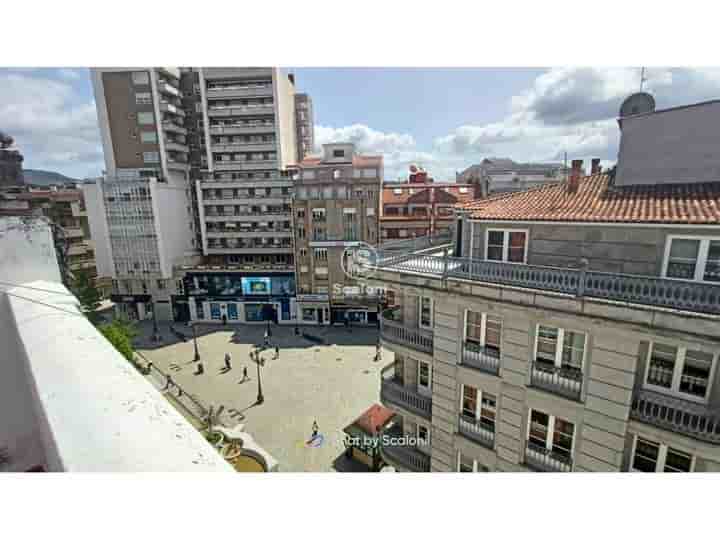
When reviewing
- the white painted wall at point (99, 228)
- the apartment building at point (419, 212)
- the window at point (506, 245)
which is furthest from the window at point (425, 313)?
the white painted wall at point (99, 228)

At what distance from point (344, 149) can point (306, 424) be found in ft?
71.1

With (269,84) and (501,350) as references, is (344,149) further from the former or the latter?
(501,350)

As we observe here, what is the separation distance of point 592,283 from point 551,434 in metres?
2.84

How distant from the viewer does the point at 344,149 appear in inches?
1073

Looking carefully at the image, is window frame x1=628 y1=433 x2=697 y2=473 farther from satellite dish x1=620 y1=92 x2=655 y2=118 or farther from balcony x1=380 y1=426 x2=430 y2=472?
satellite dish x1=620 y1=92 x2=655 y2=118

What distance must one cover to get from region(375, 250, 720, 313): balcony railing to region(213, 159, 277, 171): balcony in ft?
92.5

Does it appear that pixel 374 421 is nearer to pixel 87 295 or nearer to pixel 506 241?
pixel 506 241

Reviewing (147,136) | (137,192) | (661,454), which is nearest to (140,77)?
(147,136)

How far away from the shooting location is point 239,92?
30125mm

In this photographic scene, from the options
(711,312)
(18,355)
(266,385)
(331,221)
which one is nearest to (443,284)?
(711,312)

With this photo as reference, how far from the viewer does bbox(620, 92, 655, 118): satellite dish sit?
7448 mm

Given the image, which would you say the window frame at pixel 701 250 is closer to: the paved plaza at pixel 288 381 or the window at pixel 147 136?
the paved plaza at pixel 288 381

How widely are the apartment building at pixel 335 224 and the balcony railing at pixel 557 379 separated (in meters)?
19.5

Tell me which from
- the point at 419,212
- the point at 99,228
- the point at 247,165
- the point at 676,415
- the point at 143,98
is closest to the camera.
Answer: the point at 676,415
